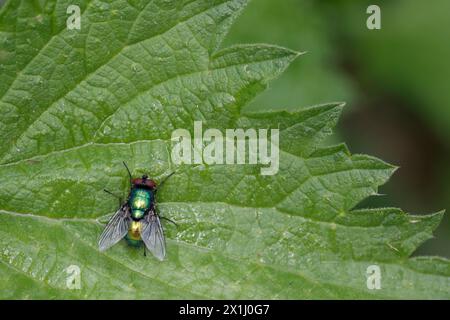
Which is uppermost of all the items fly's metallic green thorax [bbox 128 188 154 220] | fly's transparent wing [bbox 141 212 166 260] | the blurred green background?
the blurred green background

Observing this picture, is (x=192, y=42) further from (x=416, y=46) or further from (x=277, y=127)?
(x=416, y=46)

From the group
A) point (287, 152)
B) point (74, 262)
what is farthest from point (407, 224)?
point (74, 262)

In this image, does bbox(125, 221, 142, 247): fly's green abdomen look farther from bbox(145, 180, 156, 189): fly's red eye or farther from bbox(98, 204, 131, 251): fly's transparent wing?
bbox(145, 180, 156, 189): fly's red eye

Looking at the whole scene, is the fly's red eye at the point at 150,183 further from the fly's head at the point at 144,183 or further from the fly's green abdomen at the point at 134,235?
the fly's green abdomen at the point at 134,235

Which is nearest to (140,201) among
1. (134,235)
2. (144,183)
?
(144,183)

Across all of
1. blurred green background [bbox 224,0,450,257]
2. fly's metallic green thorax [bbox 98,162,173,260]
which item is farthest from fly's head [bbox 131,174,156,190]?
blurred green background [bbox 224,0,450,257]

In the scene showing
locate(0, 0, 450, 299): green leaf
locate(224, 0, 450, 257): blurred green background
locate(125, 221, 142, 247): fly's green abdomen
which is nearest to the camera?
locate(0, 0, 450, 299): green leaf
